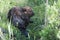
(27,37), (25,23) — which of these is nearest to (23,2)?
(25,23)

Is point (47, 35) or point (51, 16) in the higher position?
point (51, 16)

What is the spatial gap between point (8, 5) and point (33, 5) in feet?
1.80

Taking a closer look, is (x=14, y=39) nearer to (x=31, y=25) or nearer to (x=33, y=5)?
(x=31, y=25)

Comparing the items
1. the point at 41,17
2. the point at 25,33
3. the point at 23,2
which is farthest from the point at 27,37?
the point at 23,2

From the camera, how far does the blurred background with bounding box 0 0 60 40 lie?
3.88 meters

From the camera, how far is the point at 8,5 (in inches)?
203

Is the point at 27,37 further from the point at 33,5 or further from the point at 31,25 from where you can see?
the point at 33,5

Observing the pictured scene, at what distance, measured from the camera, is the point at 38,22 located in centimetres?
470

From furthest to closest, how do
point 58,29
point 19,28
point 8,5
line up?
point 8,5, point 19,28, point 58,29

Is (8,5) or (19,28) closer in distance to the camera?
(19,28)

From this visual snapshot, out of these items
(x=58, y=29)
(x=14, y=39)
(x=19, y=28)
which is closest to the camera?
(x=58, y=29)

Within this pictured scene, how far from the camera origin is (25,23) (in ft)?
15.6

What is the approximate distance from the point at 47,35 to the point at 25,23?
929 mm

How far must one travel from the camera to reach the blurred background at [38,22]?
3875mm
